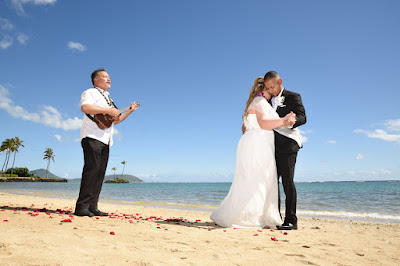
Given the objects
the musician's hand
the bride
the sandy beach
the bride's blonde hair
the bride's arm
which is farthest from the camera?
the musician's hand

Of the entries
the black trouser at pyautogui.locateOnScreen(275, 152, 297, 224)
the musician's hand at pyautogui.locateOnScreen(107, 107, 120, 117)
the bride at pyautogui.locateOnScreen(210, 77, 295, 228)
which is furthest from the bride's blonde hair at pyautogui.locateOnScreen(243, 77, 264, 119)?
the musician's hand at pyautogui.locateOnScreen(107, 107, 120, 117)

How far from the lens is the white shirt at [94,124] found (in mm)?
4988

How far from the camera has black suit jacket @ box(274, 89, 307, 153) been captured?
454cm

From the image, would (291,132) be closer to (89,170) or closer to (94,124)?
(94,124)

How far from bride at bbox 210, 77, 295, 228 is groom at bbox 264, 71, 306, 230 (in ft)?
0.45

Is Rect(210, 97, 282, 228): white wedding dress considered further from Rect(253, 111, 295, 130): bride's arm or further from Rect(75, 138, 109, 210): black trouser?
Rect(75, 138, 109, 210): black trouser

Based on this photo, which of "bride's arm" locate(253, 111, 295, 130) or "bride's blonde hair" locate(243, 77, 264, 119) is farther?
"bride's blonde hair" locate(243, 77, 264, 119)

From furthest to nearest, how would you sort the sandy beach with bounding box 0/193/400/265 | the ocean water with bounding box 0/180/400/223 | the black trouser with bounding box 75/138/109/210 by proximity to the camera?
the ocean water with bounding box 0/180/400/223
the black trouser with bounding box 75/138/109/210
the sandy beach with bounding box 0/193/400/265

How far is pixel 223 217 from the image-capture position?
15.5 feet

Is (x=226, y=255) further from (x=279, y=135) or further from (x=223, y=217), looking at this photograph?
(x=279, y=135)

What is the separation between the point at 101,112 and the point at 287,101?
360cm

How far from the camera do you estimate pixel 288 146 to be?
179 inches

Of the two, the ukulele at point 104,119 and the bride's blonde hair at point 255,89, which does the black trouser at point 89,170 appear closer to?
the ukulele at point 104,119

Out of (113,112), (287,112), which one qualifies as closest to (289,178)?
(287,112)
